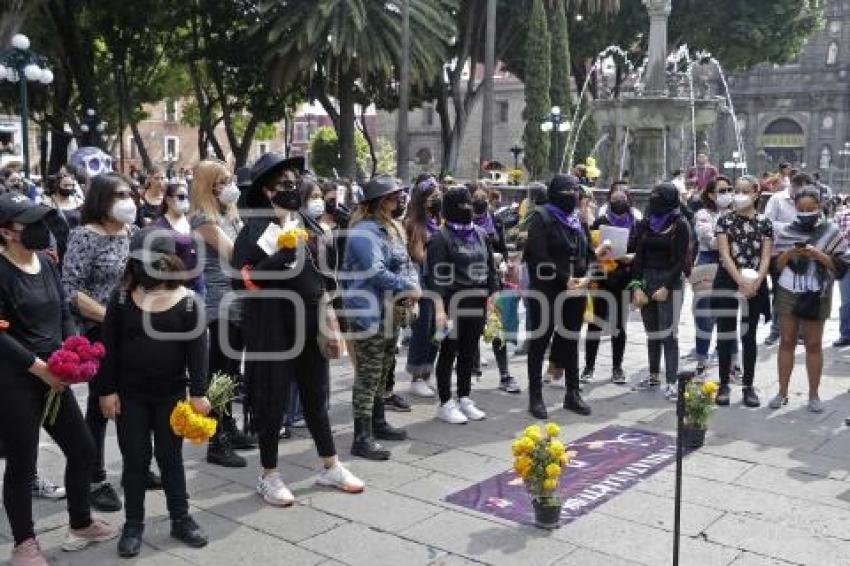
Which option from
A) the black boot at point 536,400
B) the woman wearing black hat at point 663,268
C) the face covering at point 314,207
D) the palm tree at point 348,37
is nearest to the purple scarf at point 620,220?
the woman wearing black hat at point 663,268

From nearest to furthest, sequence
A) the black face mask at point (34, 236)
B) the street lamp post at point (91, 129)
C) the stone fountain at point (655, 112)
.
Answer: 1. the black face mask at point (34, 236)
2. the stone fountain at point (655, 112)
3. the street lamp post at point (91, 129)

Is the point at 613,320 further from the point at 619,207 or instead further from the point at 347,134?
the point at 347,134

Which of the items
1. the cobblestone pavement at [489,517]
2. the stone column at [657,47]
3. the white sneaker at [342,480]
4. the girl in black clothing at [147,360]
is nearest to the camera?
the girl in black clothing at [147,360]

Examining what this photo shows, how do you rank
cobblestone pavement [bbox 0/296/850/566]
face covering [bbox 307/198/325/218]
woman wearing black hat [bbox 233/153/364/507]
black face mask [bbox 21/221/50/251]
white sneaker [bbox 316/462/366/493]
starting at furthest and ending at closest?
face covering [bbox 307/198/325/218], white sneaker [bbox 316/462/366/493], woman wearing black hat [bbox 233/153/364/507], cobblestone pavement [bbox 0/296/850/566], black face mask [bbox 21/221/50/251]

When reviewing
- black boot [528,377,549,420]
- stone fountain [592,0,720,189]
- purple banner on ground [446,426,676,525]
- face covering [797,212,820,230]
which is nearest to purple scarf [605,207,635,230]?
face covering [797,212,820,230]

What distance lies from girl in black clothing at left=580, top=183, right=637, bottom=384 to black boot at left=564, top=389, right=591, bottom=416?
108 cm

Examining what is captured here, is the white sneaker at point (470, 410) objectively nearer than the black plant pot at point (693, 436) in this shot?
No

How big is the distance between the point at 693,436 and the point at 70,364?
4166mm

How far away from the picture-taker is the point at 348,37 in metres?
22.7

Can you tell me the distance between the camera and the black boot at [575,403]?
23.5 ft

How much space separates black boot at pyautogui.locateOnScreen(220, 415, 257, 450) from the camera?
241 inches

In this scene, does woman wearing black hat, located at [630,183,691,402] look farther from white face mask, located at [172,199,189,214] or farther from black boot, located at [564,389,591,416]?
white face mask, located at [172,199,189,214]

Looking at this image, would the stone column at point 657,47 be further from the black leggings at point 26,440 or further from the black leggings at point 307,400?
the black leggings at point 26,440

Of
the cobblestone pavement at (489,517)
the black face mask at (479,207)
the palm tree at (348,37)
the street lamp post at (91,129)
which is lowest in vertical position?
the cobblestone pavement at (489,517)
